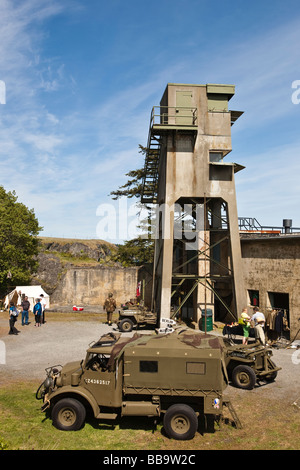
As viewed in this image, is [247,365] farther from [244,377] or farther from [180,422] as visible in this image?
[180,422]

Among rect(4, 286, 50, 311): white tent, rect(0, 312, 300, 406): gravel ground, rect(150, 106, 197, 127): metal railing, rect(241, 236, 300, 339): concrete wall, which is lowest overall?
rect(0, 312, 300, 406): gravel ground

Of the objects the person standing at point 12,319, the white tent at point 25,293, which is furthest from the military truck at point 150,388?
the white tent at point 25,293

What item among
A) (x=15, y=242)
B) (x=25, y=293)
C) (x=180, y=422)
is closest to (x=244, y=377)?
(x=180, y=422)

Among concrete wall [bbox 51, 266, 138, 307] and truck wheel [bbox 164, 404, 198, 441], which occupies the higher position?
concrete wall [bbox 51, 266, 138, 307]

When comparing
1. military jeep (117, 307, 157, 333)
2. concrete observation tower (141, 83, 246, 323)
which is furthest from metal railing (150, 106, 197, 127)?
military jeep (117, 307, 157, 333)

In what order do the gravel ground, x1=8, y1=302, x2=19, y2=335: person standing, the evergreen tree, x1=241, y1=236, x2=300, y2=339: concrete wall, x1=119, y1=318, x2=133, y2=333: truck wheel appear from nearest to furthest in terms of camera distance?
the gravel ground → x1=241, y1=236, x2=300, y2=339: concrete wall → x1=8, y1=302, x2=19, y2=335: person standing → x1=119, y1=318, x2=133, y2=333: truck wheel → the evergreen tree

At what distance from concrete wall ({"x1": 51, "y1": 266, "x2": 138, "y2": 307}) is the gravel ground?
747cm

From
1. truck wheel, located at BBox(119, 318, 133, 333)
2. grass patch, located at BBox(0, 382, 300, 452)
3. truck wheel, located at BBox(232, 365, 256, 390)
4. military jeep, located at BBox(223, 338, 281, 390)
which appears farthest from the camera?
truck wheel, located at BBox(119, 318, 133, 333)

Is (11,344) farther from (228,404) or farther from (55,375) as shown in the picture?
(228,404)

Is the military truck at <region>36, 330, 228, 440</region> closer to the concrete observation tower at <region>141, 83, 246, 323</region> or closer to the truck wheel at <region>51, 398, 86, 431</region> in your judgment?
the truck wheel at <region>51, 398, 86, 431</region>

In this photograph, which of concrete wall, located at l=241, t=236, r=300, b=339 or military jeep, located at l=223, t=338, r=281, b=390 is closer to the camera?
military jeep, located at l=223, t=338, r=281, b=390

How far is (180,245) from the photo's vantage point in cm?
2852

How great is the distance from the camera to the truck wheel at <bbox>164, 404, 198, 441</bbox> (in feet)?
27.7
